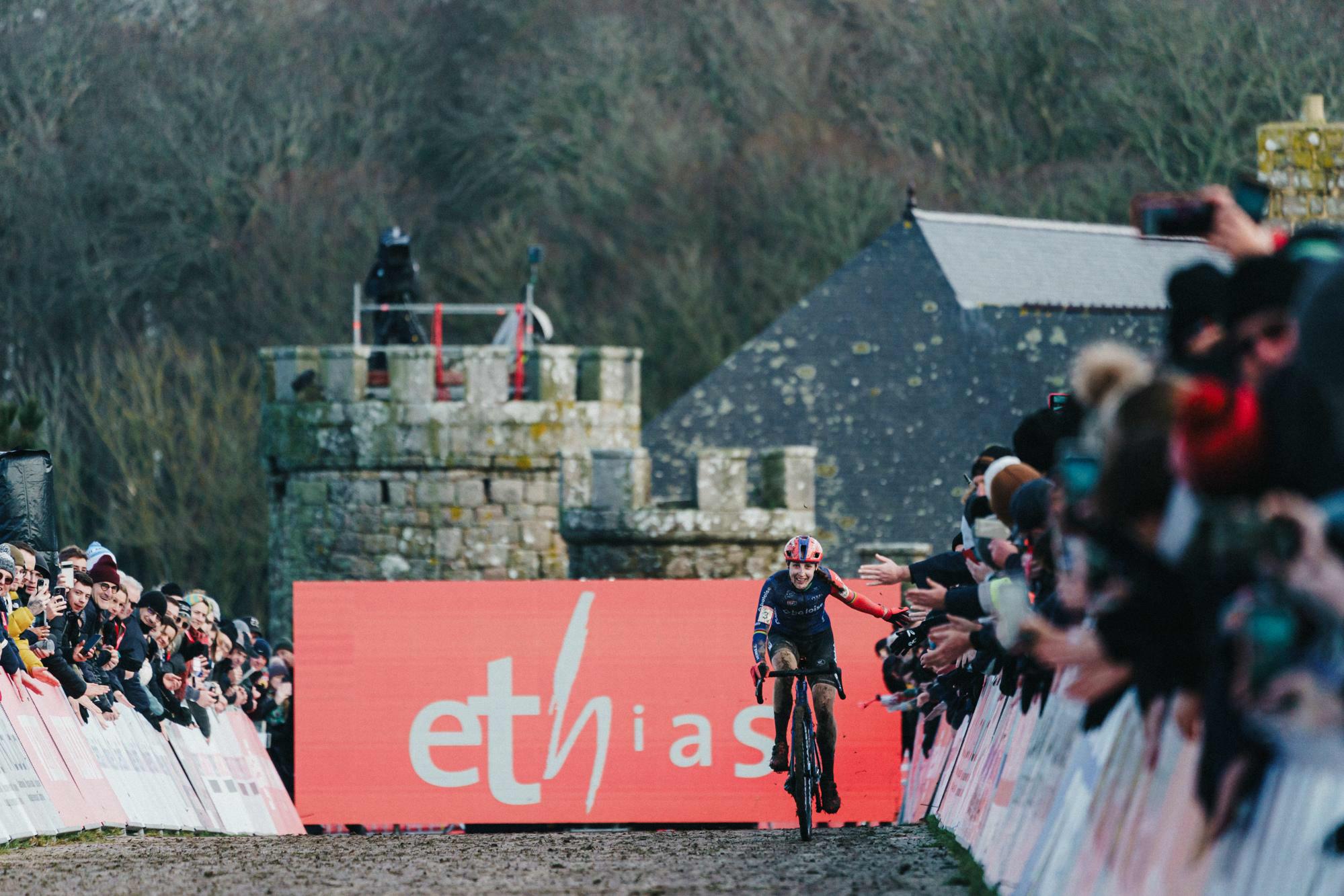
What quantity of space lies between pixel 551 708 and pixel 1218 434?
11.9m

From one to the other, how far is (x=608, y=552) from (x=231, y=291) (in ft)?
97.5

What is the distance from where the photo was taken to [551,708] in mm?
17188

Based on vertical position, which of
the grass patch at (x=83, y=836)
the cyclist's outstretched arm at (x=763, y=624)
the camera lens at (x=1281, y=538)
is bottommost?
the grass patch at (x=83, y=836)

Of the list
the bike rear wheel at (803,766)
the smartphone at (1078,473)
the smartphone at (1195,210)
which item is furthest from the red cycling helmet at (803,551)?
the smartphone at (1078,473)

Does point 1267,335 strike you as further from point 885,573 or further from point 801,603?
point 801,603

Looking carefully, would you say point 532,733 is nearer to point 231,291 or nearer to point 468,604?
point 468,604

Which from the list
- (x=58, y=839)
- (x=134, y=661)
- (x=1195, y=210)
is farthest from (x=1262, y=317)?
(x=134, y=661)

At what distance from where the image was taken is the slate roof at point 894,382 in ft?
96.3

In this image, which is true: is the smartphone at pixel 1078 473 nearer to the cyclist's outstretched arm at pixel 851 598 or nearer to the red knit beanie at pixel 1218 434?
the red knit beanie at pixel 1218 434

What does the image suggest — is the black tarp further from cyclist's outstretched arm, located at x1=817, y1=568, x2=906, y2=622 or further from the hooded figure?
the hooded figure

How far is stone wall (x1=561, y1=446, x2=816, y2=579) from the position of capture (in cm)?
2527

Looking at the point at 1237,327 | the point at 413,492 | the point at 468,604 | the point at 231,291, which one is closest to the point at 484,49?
the point at 231,291

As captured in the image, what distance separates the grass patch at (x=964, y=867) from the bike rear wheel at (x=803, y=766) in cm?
68

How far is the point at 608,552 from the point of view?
2562cm
